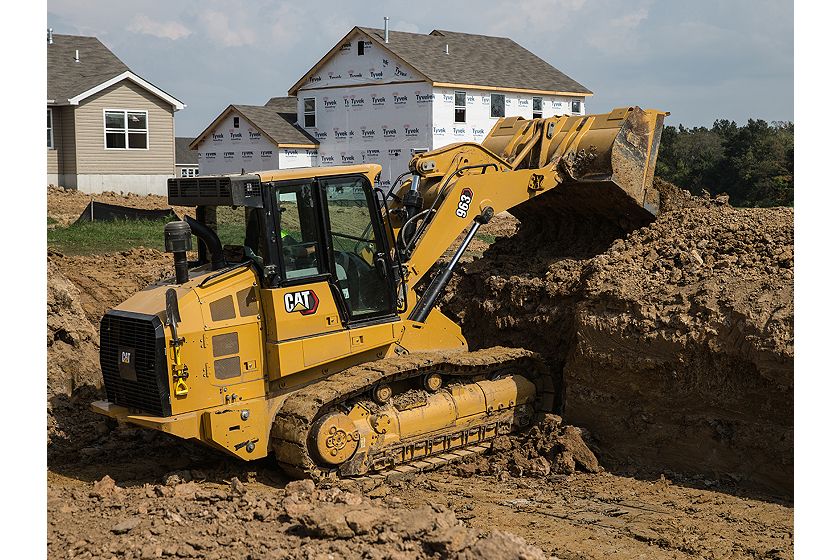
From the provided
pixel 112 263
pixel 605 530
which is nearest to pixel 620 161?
pixel 605 530

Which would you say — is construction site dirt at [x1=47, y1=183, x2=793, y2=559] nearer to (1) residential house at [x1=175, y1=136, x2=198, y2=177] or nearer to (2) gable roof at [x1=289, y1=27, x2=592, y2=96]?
(2) gable roof at [x1=289, y1=27, x2=592, y2=96]

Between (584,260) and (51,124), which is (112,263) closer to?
(584,260)

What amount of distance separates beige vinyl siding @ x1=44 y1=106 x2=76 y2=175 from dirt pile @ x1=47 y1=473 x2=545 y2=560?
87.5ft

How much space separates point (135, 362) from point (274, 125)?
104 ft

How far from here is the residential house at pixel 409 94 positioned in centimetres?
3525

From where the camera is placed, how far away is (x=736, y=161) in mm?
36062

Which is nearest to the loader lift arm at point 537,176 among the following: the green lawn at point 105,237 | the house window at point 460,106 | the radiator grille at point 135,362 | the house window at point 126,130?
the radiator grille at point 135,362

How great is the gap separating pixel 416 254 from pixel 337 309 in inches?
47.4

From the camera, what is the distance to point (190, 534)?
7.30 metres

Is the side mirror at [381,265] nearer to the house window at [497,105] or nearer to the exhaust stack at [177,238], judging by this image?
the exhaust stack at [177,238]

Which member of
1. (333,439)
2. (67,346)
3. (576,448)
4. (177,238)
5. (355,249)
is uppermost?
(177,238)

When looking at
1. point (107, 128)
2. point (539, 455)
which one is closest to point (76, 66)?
point (107, 128)

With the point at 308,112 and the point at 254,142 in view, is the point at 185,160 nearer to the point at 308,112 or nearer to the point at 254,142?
the point at 254,142

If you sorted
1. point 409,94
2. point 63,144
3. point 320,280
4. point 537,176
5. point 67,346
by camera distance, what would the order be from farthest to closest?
1. point 409,94
2. point 63,144
3. point 67,346
4. point 537,176
5. point 320,280
